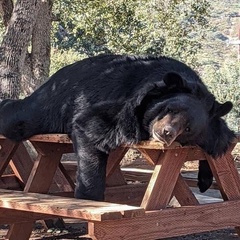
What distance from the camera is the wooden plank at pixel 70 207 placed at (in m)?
3.20

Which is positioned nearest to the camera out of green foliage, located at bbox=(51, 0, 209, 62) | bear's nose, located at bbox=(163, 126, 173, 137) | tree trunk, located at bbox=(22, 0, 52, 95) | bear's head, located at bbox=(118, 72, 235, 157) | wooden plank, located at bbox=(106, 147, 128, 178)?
bear's nose, located at bbox=(163, 126, 173, 137)

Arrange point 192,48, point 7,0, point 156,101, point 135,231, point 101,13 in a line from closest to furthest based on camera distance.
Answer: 1. point 135,231
2. point 156,101
3. point 7,0
4. point 101,13
5. point 192,48

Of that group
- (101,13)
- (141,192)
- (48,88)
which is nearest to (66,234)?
(141,192)

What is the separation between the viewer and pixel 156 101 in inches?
151

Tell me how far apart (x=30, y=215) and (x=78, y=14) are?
8815 mm

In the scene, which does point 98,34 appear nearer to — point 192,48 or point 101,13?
point 101,13

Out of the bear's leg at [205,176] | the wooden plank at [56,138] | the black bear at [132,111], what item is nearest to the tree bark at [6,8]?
the black bear at [132,111]

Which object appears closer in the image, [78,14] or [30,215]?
[30,215]

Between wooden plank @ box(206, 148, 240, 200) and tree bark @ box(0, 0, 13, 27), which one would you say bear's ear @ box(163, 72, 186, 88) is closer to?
wooden plank @ box(206, 148, 240, 200)

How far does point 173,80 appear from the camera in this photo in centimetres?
377

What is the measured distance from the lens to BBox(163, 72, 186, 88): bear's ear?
3.73m

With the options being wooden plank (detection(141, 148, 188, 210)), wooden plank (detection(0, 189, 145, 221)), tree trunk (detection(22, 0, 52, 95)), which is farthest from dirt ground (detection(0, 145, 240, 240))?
tree trunk (detection(22, 0, 52, 95))

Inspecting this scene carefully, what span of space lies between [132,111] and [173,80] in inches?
12.0

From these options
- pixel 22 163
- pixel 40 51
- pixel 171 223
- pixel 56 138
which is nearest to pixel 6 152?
pixel 22 163
